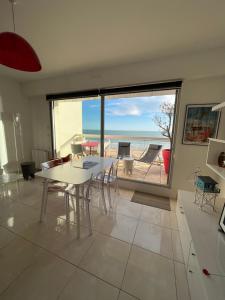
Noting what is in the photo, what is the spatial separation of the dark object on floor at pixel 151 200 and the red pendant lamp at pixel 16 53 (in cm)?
249

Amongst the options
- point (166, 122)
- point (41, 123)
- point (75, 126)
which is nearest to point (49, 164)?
point (41, 123)

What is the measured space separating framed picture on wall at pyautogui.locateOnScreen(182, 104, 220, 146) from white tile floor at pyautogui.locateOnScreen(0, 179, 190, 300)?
1320 mm

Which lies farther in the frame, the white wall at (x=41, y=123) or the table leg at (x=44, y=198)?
the white wall at (x=41, y=123)

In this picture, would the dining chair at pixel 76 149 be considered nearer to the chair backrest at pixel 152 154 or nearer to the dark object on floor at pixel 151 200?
the chair backrest at pixel 152 154

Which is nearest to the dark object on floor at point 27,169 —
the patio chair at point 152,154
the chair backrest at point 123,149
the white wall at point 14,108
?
the white wall at point 14,108

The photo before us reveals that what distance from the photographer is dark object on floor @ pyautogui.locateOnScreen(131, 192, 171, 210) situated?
2499 millimetres

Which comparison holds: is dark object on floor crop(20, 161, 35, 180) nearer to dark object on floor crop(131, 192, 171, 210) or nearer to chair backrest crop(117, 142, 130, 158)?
chair backrest crop(117, 142, 130, 158)

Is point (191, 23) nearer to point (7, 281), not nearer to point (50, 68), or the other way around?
point (50, 68)

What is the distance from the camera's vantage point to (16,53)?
3.34 feet

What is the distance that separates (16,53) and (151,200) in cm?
276

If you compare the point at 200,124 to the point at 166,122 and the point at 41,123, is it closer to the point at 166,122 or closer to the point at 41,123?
the point at 166,122

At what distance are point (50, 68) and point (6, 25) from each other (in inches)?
47.2

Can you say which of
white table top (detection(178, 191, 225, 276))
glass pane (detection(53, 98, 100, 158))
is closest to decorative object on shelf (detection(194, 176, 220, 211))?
white table top (detection(178, 191, 225, 276))

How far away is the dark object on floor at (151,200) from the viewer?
2499 millimetres
